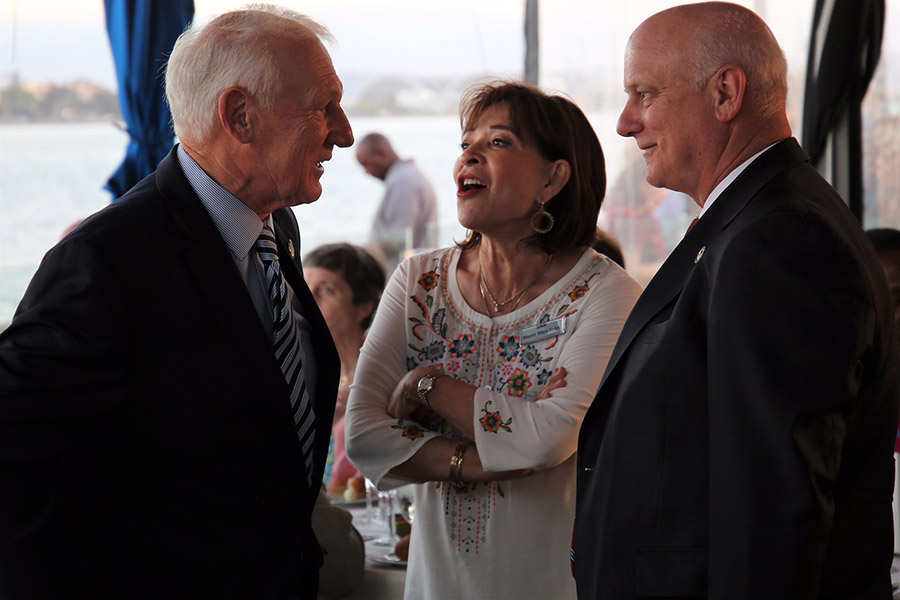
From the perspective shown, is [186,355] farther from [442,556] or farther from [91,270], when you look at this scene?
[442,556]

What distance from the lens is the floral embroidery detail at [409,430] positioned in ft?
6.79

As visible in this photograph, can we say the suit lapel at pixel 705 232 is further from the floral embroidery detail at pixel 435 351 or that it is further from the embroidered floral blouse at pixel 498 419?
the floral embroidery detail at pixel 435 351

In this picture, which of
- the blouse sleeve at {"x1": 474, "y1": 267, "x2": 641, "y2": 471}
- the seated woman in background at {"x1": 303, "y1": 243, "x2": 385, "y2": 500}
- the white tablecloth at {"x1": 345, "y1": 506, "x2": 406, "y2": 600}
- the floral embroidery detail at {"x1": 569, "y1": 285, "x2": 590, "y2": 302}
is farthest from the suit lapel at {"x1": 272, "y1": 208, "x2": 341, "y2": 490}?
the seated woman in background at {"x1": 303, "y1": 243, "x2": 385, "y2": 500}

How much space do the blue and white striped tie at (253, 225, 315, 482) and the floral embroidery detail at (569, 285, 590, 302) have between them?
0.71 meters

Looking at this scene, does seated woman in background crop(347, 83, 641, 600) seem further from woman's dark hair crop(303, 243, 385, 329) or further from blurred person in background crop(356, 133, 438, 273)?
blurred person in background crop(356, 133, 438, 273)

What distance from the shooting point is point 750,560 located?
1.29 metres

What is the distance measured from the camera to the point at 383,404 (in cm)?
216

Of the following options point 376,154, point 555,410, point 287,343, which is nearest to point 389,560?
point 555,410

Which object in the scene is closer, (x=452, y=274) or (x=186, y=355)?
(x=186, y=355)

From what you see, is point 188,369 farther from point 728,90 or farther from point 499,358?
point 728,90

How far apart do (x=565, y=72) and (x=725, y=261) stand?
483cm

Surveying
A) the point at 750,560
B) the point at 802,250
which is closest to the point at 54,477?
the point at 750,560

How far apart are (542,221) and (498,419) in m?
0.53

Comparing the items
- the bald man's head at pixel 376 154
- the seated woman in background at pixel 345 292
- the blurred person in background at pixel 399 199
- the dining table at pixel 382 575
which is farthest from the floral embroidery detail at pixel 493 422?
the bald man's head at pixel 376 154
